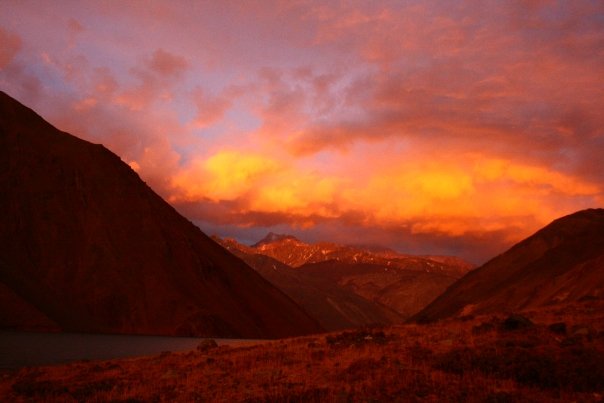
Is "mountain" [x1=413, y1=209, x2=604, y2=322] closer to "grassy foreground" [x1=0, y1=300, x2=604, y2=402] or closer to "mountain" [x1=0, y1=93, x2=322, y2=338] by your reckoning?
"mountain" [x1=0, y1=93, x2=322, y2=338]

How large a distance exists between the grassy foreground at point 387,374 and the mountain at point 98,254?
66735mm

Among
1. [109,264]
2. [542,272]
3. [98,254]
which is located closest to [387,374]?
[109,264]

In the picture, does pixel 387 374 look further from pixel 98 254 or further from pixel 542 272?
pixel 542 272

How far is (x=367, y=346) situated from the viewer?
81.5 feet

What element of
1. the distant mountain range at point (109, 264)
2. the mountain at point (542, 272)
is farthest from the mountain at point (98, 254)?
the mountain at point (542, 272)

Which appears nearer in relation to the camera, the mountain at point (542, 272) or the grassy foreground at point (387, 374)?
the grassy foreground at point (387, 374)

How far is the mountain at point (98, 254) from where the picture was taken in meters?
96.6

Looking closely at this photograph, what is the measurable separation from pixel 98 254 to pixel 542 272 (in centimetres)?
11915

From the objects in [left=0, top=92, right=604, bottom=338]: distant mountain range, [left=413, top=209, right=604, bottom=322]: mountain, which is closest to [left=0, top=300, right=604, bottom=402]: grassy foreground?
[left=0, top=92, right=604, bottom=338]: distant mountain range

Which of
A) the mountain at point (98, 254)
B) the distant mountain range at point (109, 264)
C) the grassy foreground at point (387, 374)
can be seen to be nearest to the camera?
the grassy foreground at point (387, 374)

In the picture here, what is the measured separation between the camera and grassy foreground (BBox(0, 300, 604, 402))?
48.4ft

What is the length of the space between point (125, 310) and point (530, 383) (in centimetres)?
9564

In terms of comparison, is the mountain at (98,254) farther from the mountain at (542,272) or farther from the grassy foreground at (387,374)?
the grassy foreground at (387,374)

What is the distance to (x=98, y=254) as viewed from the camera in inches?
4237
